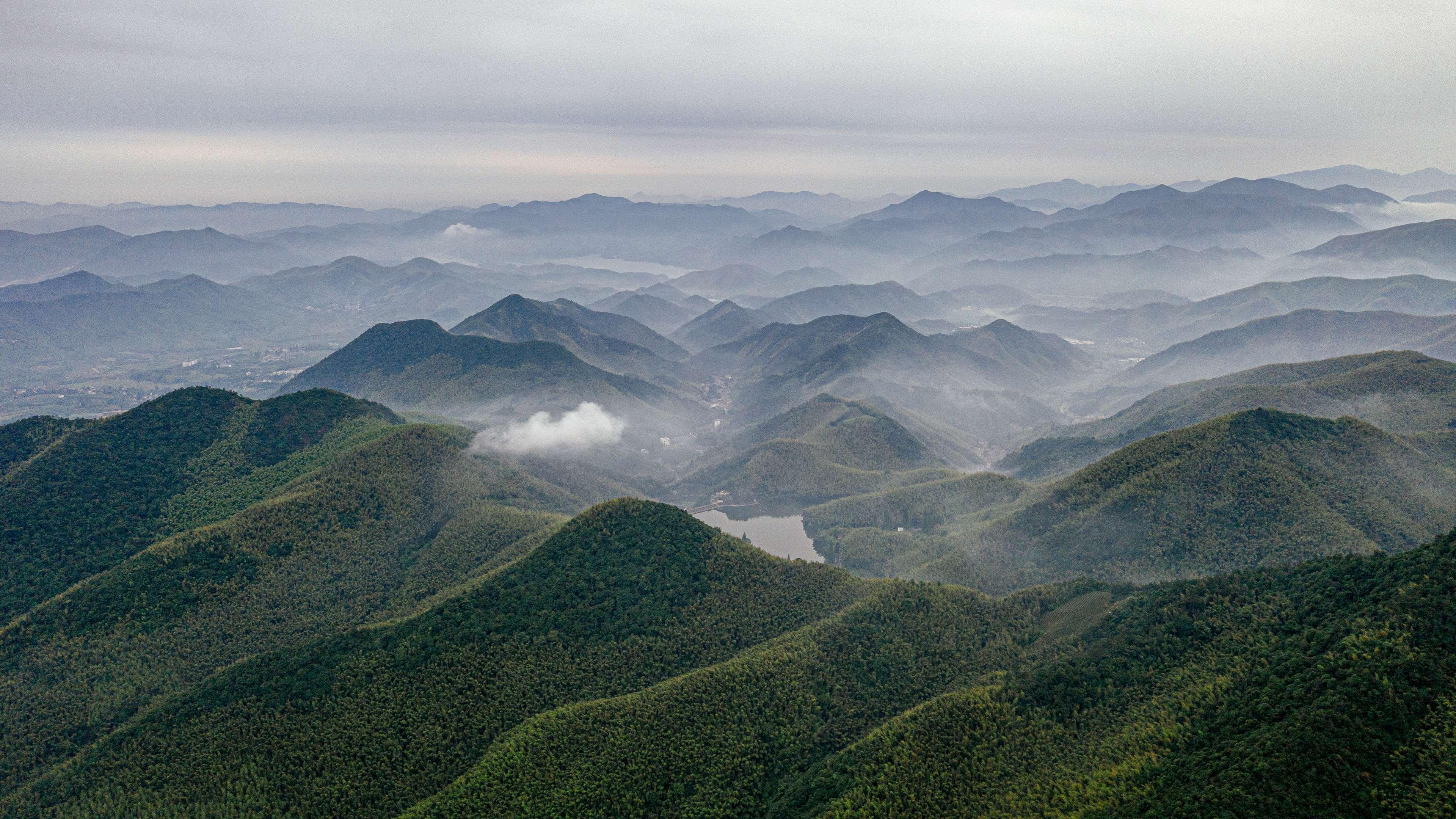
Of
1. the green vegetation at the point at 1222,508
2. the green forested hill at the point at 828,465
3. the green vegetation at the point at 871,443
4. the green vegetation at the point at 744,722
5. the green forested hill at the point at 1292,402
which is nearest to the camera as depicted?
the green vegetation at the point at 744,722

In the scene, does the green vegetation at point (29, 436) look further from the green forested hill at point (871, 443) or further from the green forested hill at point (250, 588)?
the green forested hill at point (871, 443)

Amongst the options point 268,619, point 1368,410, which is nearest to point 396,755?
point 268,619

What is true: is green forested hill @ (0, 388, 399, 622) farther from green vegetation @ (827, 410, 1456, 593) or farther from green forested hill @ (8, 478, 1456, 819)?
green vegetation @ (827, 410, 1456, 593)

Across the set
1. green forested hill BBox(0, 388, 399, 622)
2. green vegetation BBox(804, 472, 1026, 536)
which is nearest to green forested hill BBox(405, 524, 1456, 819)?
green vegetation BBox(804, 472, 1026, 536)

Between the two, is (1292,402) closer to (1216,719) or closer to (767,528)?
(767,528)

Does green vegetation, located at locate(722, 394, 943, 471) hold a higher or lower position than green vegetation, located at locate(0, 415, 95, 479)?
lower

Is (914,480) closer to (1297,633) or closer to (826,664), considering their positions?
(826,664)

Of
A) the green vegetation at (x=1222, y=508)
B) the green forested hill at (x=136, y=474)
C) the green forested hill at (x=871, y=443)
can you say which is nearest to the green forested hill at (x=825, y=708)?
the green forested hill at (x=136, y=474)

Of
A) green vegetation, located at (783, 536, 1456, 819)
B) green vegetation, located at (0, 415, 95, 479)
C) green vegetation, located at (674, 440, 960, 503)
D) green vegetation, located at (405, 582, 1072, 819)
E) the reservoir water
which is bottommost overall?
the reservoir water
